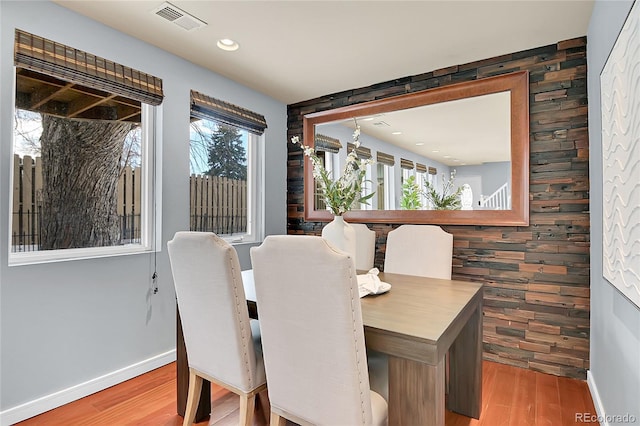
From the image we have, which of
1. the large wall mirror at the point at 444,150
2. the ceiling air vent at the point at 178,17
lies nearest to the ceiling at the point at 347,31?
the ceiling air vent at the point at 178,17

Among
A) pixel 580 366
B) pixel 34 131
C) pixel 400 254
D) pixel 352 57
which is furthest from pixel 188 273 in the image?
pixel 580 366

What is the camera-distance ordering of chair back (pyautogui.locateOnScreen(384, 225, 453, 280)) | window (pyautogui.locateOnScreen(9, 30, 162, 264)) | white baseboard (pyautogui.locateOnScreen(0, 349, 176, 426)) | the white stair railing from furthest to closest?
the white stair railing
chair back (pyautogui.locateOnScreen(384, 225, 453, 280))
window (pyautogui.locateOnScreen(9, 30, 162, 264))
white baseboard (pyautogui.locateOnScreen(0, 349, 176, 426))

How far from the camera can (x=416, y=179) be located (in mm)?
3301

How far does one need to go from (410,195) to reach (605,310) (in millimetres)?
1718

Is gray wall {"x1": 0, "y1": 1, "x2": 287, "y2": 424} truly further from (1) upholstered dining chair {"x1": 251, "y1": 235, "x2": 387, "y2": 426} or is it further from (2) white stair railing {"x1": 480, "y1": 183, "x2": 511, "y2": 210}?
(2) white stair railing {"x1": 480, "y1": 183, "x2": 511, "y2": 210}

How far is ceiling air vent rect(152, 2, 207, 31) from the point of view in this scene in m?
2.16

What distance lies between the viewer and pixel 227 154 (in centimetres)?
345

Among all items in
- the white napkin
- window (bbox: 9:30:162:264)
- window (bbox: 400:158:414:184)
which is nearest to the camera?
the white napkin

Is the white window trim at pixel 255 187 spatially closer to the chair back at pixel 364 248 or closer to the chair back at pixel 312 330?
the chair back at pixel 364 248

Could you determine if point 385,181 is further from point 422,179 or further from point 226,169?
point 226,169

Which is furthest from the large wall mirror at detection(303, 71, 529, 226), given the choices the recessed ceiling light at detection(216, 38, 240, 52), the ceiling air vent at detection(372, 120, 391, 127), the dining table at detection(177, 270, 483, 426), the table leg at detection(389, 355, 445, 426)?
the table leg at detection(389, 355, 445, 426)

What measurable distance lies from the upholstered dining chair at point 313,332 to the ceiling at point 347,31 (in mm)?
1692

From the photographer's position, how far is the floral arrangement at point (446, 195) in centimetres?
309

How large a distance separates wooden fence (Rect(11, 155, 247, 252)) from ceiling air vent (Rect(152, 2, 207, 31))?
1.09 metres
